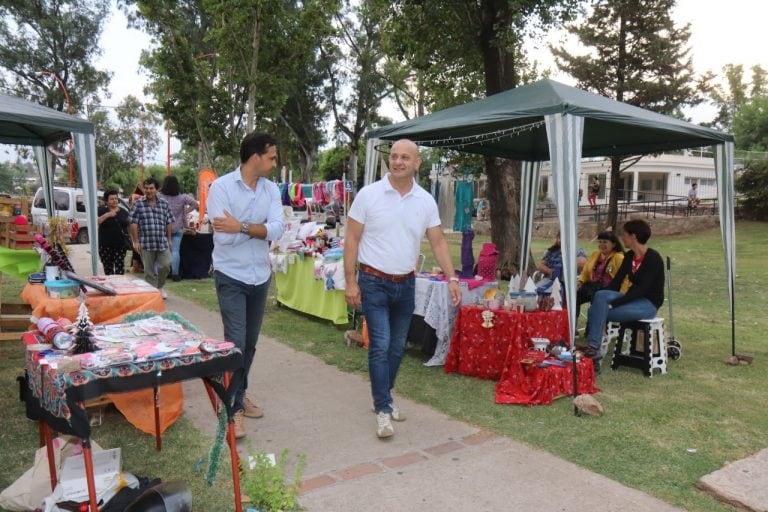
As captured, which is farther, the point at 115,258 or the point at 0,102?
the point at 115,258

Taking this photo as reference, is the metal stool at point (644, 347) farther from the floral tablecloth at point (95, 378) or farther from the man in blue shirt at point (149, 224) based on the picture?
the man in blue shirt at point (149, 224)

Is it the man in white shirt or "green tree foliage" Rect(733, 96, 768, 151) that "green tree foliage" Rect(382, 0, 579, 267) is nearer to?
the man in white shirt

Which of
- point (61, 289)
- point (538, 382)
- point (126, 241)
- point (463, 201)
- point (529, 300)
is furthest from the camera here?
point (463, 201)

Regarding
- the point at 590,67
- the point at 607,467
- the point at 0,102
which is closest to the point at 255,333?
the point at 607,467

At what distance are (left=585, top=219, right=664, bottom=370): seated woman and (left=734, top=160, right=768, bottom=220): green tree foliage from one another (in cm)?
2198

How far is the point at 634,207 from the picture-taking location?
27891 millimetres

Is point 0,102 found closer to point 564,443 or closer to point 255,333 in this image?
point 255,333

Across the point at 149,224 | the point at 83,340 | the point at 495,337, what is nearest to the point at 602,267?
the point at 495,337

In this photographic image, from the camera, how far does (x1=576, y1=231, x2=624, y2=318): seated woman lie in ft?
19.2

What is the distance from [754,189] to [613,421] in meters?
24.1

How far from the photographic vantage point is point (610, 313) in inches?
209

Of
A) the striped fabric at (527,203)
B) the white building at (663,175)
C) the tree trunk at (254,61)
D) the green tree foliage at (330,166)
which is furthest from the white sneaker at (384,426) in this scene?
the green tree foliage at (330,166)

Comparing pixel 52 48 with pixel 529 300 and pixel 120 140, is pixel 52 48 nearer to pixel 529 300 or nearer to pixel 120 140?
pixel 120 140

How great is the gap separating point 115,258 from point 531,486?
286 inches
